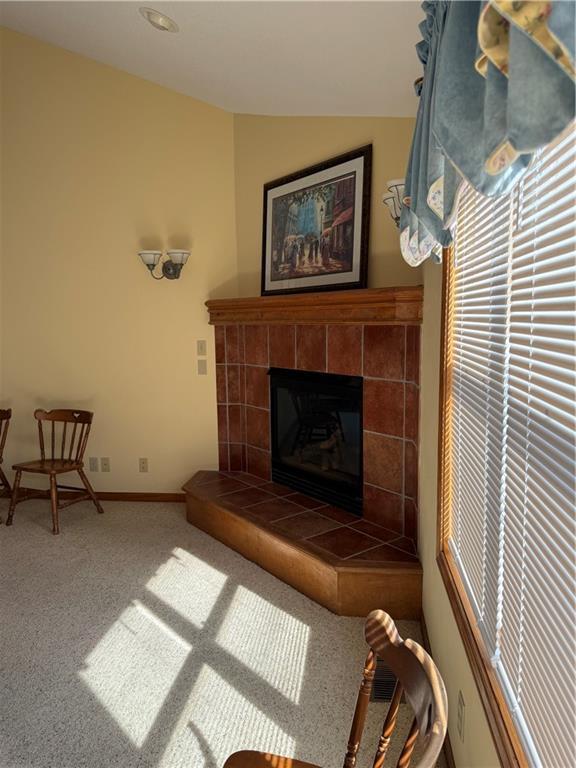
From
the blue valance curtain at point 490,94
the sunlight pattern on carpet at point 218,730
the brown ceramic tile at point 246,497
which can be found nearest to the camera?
the blue valance curtain at point 490,94

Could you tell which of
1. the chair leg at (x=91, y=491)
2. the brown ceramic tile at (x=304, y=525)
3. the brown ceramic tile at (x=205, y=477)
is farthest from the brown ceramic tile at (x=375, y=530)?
the chair leg at (x=91, y=491)

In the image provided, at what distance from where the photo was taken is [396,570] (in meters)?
2.56

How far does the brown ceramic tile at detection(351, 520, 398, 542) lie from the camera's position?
2.89 m

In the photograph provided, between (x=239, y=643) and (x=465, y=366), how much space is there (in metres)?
1.63

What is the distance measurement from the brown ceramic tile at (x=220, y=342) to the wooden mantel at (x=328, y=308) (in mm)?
67

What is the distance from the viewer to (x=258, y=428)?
400cm

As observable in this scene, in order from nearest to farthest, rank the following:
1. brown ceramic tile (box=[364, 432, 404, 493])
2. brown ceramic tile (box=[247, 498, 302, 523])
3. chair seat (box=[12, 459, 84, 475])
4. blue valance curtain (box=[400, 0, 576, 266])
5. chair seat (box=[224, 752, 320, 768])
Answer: blue valance curtain (box=[400, 0, 576, 266]), chair seat (box=[224, 752, 320, 768]), brown ceramic tile (box=[364, 432, 404, 493]), brown ceramic tile (box=[247, 498, 302, 523]), chair seat (box=[12, 459, 84, 475])

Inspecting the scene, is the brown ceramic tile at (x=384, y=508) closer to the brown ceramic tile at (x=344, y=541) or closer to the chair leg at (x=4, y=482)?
the brown ceramic tile at (x=344, y=541)

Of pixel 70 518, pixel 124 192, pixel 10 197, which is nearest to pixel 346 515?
pixel 70 518

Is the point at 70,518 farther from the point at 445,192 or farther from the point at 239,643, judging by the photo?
the point at 445,192

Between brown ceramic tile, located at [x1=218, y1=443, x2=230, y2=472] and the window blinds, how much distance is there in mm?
2770

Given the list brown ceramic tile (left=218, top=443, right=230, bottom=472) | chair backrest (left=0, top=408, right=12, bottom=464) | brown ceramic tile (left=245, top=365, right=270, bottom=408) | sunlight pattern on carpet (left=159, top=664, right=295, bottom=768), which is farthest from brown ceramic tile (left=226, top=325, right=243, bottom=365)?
sunlight pattern on carpet (left=159, top=664, right=295, bottom=768)

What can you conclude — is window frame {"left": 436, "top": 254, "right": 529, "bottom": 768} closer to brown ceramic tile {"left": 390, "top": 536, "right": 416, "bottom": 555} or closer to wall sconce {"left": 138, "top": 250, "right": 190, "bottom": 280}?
brown ceramic tile {"left": 390, "top": 536, "right": 416, "bottom": 555}

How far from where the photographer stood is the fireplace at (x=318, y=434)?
10.7 ft
